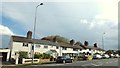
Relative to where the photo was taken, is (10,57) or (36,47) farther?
(36,47)

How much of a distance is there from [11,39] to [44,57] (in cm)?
961

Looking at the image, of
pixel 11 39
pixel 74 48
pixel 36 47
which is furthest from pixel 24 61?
pixel 74 48

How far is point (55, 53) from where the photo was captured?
70562 mm

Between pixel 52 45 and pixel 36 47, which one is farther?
pixel 52 45

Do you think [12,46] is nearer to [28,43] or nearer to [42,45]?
[28,43]

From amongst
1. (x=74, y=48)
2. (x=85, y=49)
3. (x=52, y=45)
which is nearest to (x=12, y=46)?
(x=52, y=45)

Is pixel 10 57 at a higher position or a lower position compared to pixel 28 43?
lower

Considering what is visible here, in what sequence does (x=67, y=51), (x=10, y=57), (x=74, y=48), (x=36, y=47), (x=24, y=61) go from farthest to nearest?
(x=74, y=48) < (x=67, y=51) < (x=36, y=47) < (x=10, y=57) < (x=24, y=61)

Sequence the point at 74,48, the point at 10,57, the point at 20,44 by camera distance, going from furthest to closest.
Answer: the point at 74,48, the point at 20,44, the point at 10,57

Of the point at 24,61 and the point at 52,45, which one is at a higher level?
the point at 52,45

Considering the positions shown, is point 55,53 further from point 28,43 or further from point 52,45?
point 28,43

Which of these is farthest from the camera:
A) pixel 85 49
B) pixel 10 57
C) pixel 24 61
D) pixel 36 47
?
pixel 85 49

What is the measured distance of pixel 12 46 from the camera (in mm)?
54781

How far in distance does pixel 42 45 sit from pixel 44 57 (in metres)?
11.6
